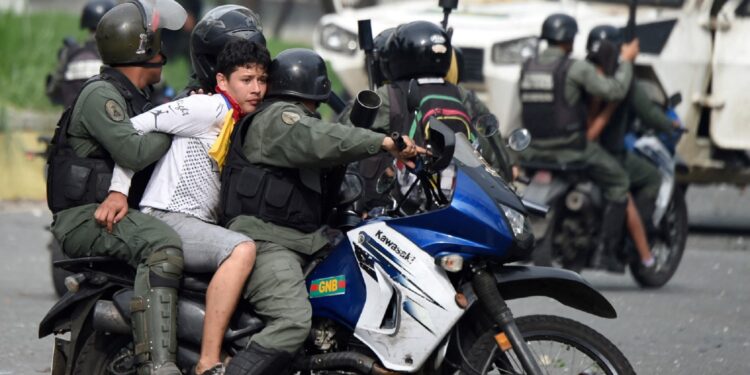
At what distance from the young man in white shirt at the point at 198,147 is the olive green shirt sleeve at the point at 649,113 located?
5129 mm

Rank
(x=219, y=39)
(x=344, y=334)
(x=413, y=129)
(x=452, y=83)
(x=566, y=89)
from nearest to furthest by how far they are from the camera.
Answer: (x=344, y=334), (x=219, y=39), (x=413, y=129), (x=452, y=83), (x=566, y=89)

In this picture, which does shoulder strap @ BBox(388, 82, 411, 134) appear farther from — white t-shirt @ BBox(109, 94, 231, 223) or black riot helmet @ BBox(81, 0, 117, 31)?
black riot helmet @ BBox(81, 0, 117, 31)

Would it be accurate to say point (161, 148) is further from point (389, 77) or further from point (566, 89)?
point (566, 89)

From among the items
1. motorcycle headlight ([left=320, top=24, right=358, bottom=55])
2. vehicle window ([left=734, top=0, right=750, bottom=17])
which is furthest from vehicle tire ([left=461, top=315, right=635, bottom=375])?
motorcycle headlight ([left=320, top=24, right=358, bottom=55])

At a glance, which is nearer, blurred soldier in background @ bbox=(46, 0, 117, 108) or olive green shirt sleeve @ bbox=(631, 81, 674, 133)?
blurred soldier in background @ bbox=(46, 0, 117, 108)

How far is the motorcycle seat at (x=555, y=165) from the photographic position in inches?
397

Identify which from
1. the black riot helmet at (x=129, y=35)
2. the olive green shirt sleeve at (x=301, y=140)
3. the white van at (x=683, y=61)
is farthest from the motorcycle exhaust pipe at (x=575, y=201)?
the olive green shirt sleeve at (x=301, y=140)

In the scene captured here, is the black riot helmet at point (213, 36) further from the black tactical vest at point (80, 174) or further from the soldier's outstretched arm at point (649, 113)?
the soldier's outstretched arm at point (649, 113)

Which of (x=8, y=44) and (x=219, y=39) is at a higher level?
(x=219, y=39)

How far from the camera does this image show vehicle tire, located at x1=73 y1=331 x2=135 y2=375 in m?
5.62

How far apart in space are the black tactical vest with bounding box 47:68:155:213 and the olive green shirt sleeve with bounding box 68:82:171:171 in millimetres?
40

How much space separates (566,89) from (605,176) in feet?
2.03

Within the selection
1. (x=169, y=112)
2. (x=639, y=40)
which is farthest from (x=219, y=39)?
A: (x=639, y=40)

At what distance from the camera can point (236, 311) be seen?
18.1ft
